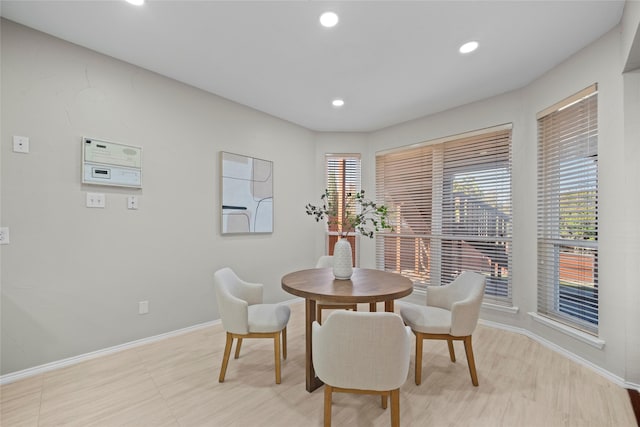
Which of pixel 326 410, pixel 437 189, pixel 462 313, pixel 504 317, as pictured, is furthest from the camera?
pixel 437 189

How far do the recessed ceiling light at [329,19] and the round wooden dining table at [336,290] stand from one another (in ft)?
6.31

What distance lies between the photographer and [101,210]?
2.43 metres

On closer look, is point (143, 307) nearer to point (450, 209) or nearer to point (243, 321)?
point (243, 321)

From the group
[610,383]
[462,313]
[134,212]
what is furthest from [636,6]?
[134,212]

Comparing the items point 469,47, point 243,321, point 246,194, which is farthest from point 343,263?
point 469,47

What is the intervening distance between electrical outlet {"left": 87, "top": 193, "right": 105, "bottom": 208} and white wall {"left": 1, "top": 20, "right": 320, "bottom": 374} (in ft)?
0.14

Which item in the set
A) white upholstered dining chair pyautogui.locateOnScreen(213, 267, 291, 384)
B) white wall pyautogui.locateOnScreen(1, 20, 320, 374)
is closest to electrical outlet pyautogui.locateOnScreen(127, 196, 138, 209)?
white wall pyautogui.locateOnScreen(1, 20, 320, 374)

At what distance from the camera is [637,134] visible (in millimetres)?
2041

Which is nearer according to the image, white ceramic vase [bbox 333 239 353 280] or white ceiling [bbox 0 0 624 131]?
white ceiling [bbox 0 0 624 131]

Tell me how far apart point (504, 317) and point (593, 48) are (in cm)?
271

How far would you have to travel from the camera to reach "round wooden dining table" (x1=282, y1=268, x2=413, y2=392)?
1.77 meters

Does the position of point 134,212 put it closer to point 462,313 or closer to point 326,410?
point 326,410

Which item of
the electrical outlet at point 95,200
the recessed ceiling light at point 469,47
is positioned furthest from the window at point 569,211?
the electrical outlet at point 95,200

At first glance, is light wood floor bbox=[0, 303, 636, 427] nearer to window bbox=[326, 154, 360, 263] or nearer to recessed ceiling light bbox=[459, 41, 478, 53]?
window bbox=[326, 154, 360, 263]
